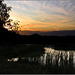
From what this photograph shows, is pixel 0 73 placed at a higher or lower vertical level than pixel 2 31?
lower

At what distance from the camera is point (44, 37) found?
85.4 metres

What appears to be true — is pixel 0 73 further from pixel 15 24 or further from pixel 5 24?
pixel 15 24

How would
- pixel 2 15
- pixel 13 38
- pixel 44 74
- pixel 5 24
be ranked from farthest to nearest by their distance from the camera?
pixel 13 38 → pixel 5 24 → pixel 2 15 → pixel 44 74

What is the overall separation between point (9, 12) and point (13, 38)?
15994mm

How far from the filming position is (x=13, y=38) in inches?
2393

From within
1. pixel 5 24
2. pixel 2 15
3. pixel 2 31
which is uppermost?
pixel 2 15

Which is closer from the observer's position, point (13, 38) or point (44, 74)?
point (44, 74)

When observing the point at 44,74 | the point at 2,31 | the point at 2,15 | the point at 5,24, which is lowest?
the point at 44,74

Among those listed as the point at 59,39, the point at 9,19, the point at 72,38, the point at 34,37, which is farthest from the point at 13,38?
the point at 72,38

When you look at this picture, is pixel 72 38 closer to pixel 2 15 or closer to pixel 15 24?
pixel 15 24

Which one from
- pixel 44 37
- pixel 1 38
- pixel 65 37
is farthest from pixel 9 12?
pixel 65 37

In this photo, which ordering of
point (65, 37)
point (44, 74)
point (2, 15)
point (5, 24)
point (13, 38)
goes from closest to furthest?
point (44, 74)
point (2, 15)
point (5, 24)
point (13, 38)
point (65, 37)

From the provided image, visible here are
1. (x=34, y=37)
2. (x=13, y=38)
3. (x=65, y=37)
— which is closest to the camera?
(x=13, y=38)

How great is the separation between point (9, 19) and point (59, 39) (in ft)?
157
